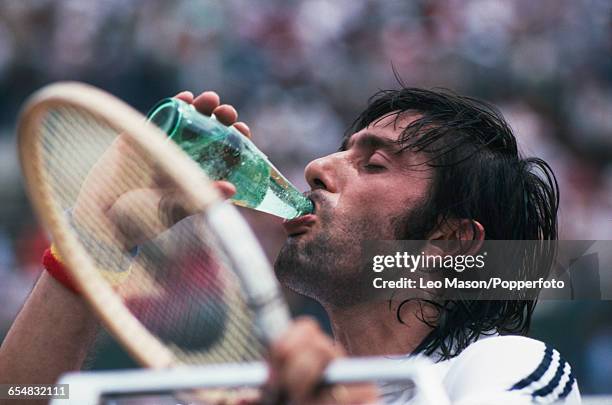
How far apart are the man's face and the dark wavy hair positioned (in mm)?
54

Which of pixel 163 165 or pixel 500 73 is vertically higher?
pixel 163 165

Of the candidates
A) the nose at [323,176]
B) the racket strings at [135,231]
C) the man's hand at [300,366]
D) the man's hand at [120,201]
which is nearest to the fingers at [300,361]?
the man's hand at [300,366]

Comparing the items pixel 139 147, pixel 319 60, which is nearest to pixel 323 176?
pixel 139 147

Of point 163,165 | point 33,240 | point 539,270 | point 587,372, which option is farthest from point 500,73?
point 163,165

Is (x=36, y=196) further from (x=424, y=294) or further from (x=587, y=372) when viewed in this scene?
(x=587, y=372)

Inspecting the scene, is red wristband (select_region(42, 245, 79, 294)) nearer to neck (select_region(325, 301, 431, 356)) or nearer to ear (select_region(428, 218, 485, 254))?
neck (select_region(325, 301, 431, 356))

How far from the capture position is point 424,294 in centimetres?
244

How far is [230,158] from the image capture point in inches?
94.6

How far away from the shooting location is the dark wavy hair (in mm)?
2442

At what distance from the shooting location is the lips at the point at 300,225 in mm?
2336

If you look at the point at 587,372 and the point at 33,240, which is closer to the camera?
the point at 587,372

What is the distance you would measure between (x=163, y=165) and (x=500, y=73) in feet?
18.2

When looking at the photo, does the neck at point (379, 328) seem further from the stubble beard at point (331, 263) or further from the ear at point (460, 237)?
the ear at point (460, 237)

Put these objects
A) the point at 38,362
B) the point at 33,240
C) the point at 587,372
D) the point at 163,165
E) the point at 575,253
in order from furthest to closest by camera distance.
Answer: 1. the point at 33,240
2. the point at 587,372
3. the point at 575,253
4. the point at 38,362
5. the point at 163,165
